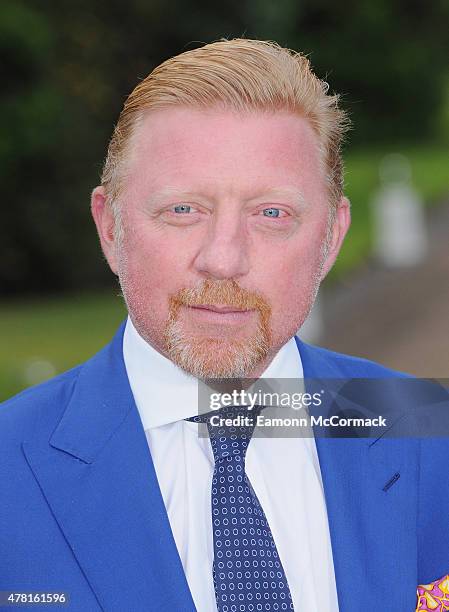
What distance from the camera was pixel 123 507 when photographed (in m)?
2.52

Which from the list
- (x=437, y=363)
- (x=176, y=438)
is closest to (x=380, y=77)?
(x=437, y=363)

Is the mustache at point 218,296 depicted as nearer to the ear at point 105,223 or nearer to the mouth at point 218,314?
the mouth at point 218,314

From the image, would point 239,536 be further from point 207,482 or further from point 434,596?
point 434,596

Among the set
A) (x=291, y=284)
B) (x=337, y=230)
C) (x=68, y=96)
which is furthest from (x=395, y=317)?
(x=291, y=284)

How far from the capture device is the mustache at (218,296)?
244 centimetres

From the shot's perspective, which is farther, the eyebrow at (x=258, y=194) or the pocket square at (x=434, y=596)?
the pocket square at (x=434, y=596)

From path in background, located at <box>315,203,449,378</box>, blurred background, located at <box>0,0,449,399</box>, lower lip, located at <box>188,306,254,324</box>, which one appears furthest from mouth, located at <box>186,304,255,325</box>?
path in background, located at <box>315,203,449,378</box>

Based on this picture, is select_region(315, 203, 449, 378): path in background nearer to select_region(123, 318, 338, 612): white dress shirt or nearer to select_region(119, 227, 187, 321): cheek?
select_region(123, 318, 338, 612): white dress shirt

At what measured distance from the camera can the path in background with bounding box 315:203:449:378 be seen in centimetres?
1281

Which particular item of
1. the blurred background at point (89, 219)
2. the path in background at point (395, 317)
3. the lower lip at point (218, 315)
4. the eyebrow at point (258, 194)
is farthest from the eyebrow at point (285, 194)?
the path in background at point (395, 317)

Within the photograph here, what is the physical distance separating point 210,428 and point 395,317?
12204mm

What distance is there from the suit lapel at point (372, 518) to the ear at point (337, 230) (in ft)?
1.32

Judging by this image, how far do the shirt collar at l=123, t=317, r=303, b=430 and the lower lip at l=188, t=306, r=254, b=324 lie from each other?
20cm

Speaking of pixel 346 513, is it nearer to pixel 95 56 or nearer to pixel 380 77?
pixel 95 56
